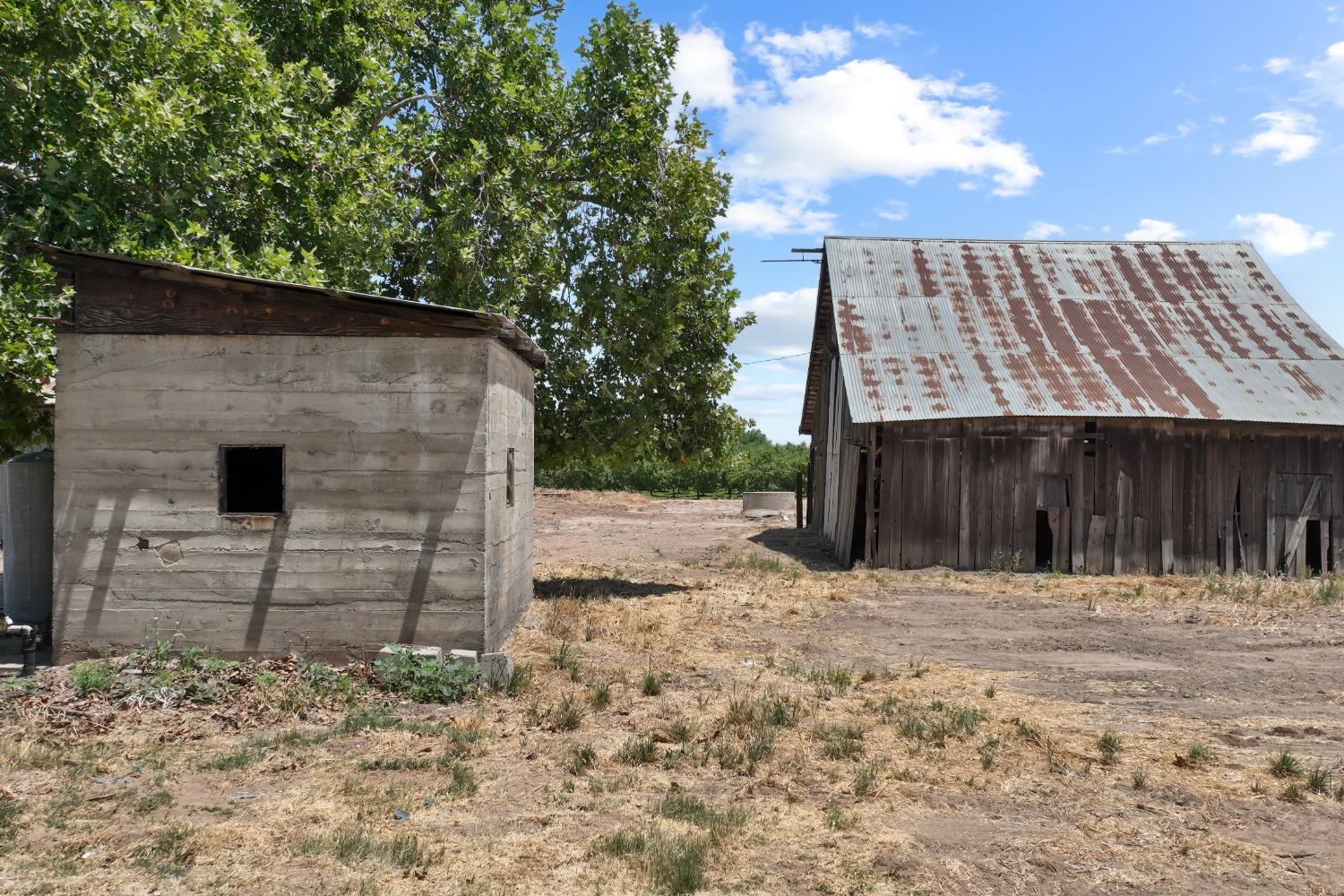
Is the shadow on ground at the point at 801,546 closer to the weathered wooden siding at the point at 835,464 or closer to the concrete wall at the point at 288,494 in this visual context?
the weathered wooden siding at the point at 835,464

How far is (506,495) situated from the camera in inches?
439

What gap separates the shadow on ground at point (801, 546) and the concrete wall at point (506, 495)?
8.84m

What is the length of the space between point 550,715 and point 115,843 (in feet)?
11.8

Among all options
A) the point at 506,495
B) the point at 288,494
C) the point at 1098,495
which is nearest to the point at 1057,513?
the point at 1098,495

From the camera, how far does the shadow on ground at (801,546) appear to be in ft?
69.8

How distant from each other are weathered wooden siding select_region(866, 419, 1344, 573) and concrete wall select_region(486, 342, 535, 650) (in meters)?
9.40

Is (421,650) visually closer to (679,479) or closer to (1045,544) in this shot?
(1045,544)

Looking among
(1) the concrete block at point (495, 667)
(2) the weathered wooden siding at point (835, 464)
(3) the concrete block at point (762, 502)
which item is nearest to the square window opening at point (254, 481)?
(1) the concrete block at point (495, 667)

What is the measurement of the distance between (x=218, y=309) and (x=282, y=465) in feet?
5.53

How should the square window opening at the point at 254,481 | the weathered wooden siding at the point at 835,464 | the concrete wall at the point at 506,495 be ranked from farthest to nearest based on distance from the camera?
A: the weathered wooden siding at the point at 835,464 → the square window opening at the point at 254,481 → the concrete wall at the point at 506,495

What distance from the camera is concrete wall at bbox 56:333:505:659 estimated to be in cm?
932

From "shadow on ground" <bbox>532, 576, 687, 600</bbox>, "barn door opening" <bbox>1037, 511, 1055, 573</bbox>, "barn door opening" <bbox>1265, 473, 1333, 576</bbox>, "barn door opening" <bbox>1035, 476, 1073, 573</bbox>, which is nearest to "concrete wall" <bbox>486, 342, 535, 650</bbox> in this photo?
"shadow on ground" <bbox>532, 576, 687, 600</bbox>

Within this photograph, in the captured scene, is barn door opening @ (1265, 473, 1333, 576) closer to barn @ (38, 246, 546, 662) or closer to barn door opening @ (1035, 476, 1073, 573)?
barn door opening @ (1035, 476, 1073, 573)

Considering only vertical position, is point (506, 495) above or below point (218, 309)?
below
